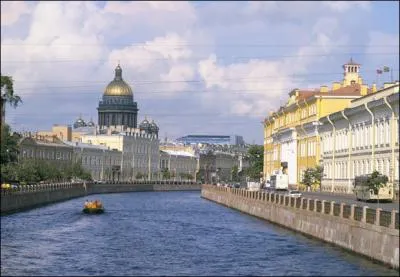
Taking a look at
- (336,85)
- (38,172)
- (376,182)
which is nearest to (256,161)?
(336,85)

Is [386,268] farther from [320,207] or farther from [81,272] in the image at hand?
[320,207]

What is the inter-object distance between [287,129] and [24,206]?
140 feet

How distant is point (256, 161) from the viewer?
15612cm

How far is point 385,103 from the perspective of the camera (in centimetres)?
6800

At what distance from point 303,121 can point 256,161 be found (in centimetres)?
5223

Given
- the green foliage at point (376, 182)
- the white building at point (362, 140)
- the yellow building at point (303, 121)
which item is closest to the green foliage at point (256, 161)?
the yellow building at point (303, 121)

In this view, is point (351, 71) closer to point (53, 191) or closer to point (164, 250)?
point (53, 191)

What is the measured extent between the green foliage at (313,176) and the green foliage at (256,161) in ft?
188

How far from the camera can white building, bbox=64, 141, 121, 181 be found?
170 meters

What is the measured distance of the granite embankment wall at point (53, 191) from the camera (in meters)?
71.7

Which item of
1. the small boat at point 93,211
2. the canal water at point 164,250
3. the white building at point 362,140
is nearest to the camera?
the canal water at point 164,250

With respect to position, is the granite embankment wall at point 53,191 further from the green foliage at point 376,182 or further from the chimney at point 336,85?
the chimney at point 336,85

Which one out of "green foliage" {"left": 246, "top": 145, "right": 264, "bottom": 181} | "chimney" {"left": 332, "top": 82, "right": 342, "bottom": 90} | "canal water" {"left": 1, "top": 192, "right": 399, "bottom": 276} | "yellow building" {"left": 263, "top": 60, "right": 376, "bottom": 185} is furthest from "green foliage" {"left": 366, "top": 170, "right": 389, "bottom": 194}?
"green foliage" {"left": 246, "top": 145, "right": 264, "bottom": 181}

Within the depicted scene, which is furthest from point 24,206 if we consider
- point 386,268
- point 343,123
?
point 386,268
